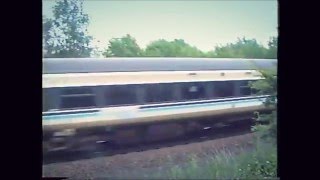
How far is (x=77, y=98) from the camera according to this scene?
213 centimetres

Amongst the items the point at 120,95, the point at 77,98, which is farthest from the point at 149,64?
the point at 77,98

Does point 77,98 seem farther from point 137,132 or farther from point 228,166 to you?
point 228,166

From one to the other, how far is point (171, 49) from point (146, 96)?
395 millimetres

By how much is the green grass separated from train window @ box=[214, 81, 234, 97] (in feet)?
1.22

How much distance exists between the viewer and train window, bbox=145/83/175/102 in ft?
7.25

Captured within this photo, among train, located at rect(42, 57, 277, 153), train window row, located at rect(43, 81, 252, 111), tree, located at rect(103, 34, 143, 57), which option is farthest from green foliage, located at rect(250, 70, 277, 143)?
tree, located at rect(103, 34, 143, 57)

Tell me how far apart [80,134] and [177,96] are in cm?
66

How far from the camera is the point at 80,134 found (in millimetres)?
2035

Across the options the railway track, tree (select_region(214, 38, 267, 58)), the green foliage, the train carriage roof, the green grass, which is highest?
tree (select_region(214, 38, 267, 58))

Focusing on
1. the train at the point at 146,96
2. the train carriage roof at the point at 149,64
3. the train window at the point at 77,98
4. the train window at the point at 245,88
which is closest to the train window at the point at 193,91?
Result: the train at the point at 146,96

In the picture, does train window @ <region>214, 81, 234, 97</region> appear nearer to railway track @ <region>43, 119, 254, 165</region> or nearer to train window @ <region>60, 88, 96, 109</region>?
railway track @ <region>43, 119, 254, 165</region>
